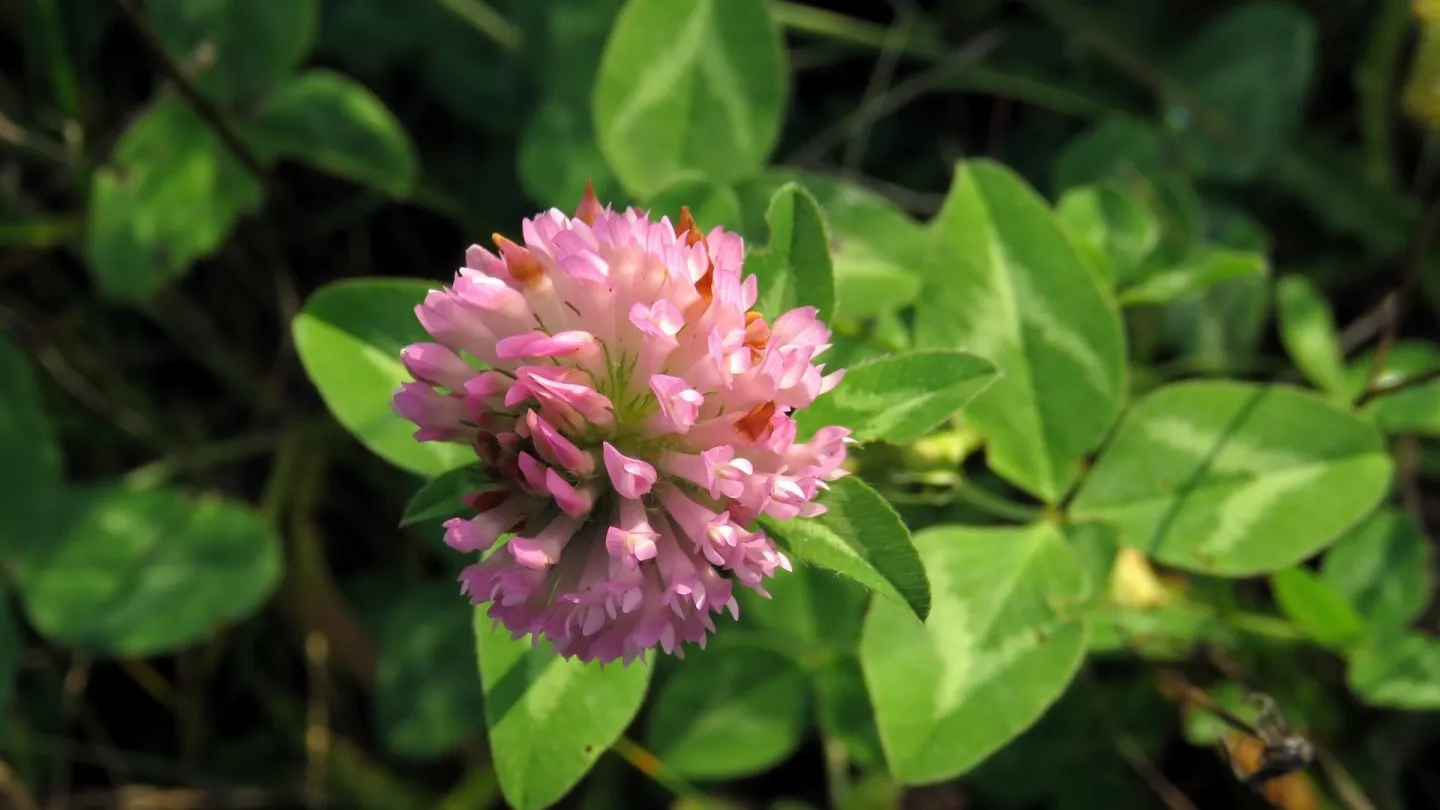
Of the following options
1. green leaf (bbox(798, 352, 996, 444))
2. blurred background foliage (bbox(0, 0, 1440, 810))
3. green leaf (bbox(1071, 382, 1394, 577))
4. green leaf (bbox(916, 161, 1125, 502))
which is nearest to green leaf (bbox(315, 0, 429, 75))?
blurred background foliage (bbox(0, 0, 1440, 810))

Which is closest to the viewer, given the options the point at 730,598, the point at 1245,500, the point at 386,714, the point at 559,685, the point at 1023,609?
the point at 730,598

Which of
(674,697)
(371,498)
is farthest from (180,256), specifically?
(674,697)

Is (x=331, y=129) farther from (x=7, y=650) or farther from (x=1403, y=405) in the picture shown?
(x=1403, y=405)

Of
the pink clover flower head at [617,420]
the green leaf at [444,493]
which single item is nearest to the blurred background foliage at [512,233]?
the pink clover flower head at [617,420]

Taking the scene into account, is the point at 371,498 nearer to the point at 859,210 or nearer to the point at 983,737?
the point at 859,210

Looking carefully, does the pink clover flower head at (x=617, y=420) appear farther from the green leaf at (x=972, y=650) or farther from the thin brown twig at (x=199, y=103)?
the thin brown twig at (x=199, y=103)

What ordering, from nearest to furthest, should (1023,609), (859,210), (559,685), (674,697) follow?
(559,685) → (1023,609) → (859,210) → (674,697)
